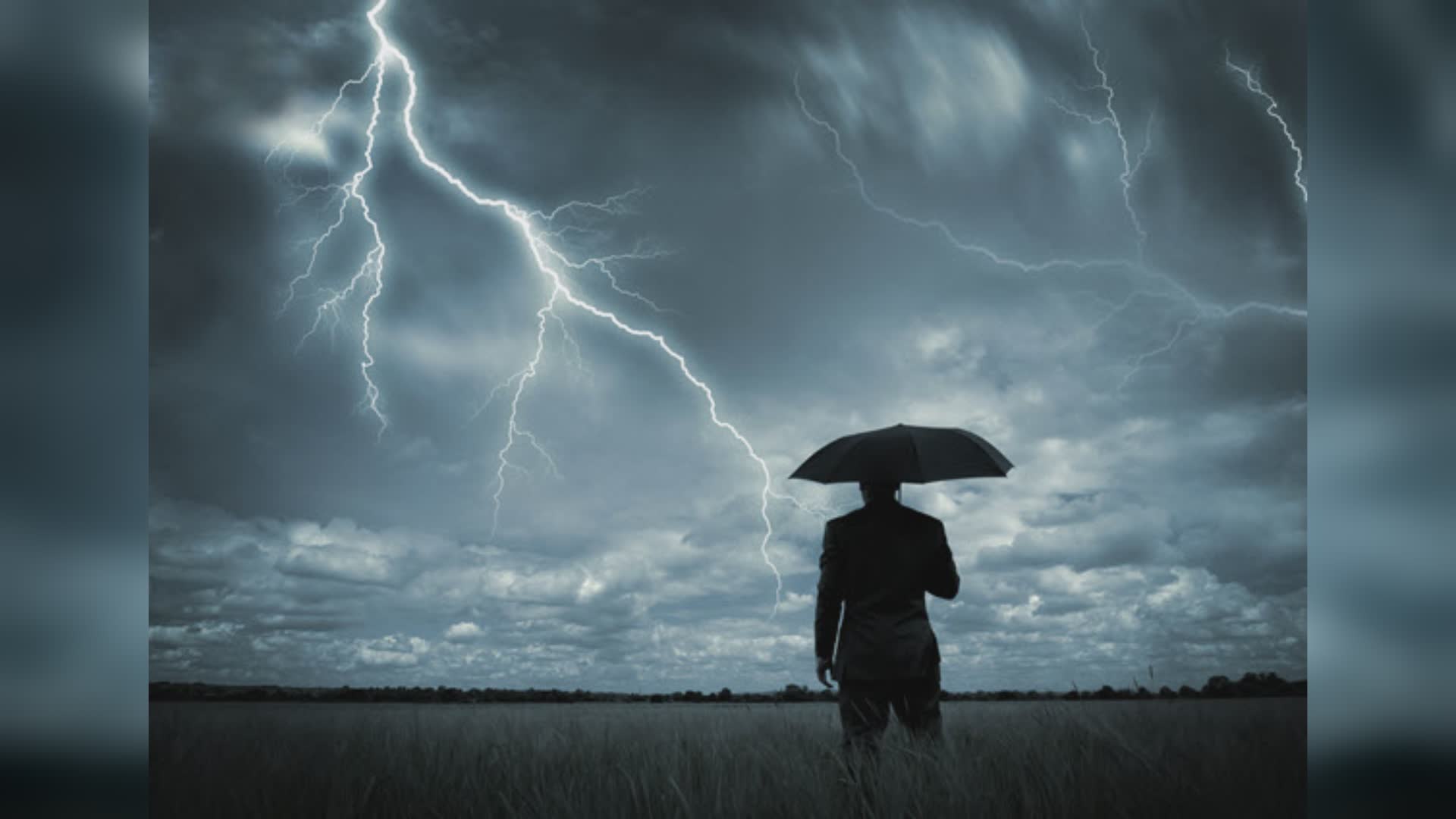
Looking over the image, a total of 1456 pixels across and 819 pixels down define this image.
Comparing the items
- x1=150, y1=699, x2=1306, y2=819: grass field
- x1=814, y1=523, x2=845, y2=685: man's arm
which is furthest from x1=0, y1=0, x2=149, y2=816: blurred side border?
x1=814, y1=523, x2=845, y2=685: man's arm

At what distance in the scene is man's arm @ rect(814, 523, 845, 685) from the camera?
185 inches

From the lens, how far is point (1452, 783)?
2314 mm

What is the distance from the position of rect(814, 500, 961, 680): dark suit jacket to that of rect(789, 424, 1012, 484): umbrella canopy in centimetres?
18

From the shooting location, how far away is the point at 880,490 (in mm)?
4770

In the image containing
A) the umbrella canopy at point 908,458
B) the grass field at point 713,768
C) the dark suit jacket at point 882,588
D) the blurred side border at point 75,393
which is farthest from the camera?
the umbrella canopy at point 908,458

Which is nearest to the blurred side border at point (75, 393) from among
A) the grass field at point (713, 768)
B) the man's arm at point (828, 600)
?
the grass field at point (713, 768)

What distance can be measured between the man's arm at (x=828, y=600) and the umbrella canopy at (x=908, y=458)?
1.06 feet

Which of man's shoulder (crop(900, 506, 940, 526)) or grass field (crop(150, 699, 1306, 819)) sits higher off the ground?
man's shoulder (crop(900, 506, 940, 526))

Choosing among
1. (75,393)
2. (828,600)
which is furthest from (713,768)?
(75,393)

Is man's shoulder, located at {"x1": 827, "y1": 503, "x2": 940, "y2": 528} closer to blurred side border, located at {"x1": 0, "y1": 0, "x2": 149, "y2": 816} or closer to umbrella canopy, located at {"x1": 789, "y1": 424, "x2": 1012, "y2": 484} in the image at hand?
umbrella canopy, located at {"x1": 789, "y1": 424, "x2": 1012, "y2": 484}

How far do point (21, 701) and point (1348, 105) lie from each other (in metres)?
3.82

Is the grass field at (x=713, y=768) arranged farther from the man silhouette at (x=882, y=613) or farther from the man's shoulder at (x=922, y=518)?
the man's shoulder at (x=922, y=518)

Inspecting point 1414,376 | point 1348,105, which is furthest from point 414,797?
point 1348,105

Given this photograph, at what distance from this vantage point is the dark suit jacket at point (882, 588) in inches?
178
